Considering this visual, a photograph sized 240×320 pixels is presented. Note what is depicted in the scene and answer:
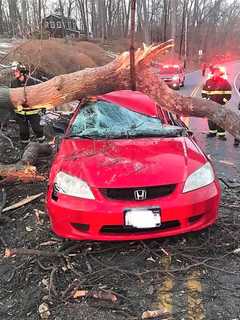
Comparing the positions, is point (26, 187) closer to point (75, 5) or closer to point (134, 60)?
point (134, 60)

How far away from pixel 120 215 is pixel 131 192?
24 cm

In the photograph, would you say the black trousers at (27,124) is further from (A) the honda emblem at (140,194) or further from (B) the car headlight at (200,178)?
(A) the honda emblem at (140,194)

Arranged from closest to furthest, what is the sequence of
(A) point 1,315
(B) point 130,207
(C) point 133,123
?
(A) point 1,315 < (B) point 130,207 < (C) point 133,123

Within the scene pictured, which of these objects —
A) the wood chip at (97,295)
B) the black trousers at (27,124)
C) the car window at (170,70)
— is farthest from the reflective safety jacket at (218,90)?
the car window at (170,70)

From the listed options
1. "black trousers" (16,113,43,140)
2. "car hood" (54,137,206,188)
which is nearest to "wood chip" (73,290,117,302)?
"car hood" (54,137,206,188)

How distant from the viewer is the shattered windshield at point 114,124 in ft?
18.2

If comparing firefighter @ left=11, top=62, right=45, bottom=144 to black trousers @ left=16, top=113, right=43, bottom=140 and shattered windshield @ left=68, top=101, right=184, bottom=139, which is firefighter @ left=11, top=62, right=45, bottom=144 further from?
shattered windshield @ left=68, top=101, right=184, bottom=139

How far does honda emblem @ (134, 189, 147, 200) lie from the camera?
14.1ft

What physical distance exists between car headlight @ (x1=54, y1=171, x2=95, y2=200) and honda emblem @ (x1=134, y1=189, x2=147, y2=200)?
0.40 m

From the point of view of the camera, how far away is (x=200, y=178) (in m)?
4.53

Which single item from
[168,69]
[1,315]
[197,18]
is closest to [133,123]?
[1,315]

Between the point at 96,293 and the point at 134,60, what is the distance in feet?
10.5

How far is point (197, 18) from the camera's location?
78.4 m

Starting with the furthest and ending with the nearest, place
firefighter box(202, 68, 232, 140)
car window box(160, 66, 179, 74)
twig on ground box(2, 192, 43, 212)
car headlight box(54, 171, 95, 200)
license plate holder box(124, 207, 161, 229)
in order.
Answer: car window box(160, 66, 179, 74), firefighter box(202, 68, 232, 140), twig on ground box(2, 192, 43, 212), car headlight box(54, 171, 95, 200), license plate holder box(124, 207, 161, 229)
